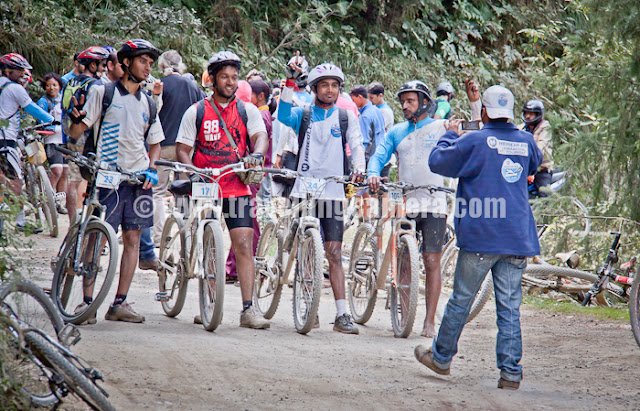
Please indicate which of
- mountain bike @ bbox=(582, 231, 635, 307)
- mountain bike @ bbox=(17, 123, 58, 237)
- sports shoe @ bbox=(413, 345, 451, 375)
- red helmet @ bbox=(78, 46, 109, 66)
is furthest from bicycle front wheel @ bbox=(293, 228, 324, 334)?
mountain bike @ bbox=(17, 123, 58, 237)

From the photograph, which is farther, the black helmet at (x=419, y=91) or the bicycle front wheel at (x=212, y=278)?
the black helmet at (x=419, y=91)

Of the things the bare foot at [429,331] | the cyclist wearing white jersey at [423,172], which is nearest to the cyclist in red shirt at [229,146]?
the cyclist wearing white jersey at [423,172]

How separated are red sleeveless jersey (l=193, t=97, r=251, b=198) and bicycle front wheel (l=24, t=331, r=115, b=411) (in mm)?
3224

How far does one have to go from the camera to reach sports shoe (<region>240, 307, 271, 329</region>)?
6562 mm

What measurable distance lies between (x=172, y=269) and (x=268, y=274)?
895 mm

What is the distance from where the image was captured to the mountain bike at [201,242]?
6066 millimetres

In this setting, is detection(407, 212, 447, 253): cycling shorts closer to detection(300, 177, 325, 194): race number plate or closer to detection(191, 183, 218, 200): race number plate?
detection(300, 177, 325, 194): race number plate

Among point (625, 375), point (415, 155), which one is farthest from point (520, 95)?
point (625, 375)

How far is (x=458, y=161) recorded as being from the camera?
5.07m

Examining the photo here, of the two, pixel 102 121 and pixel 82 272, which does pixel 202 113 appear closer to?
pixel 102 121

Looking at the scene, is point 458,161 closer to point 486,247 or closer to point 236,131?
point 486,247

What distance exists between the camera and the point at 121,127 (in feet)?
20.6

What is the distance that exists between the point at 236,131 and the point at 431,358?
271 centimetres

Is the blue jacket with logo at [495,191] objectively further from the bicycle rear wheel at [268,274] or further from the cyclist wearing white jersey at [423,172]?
the bicycle rear wheel at [268,274]
